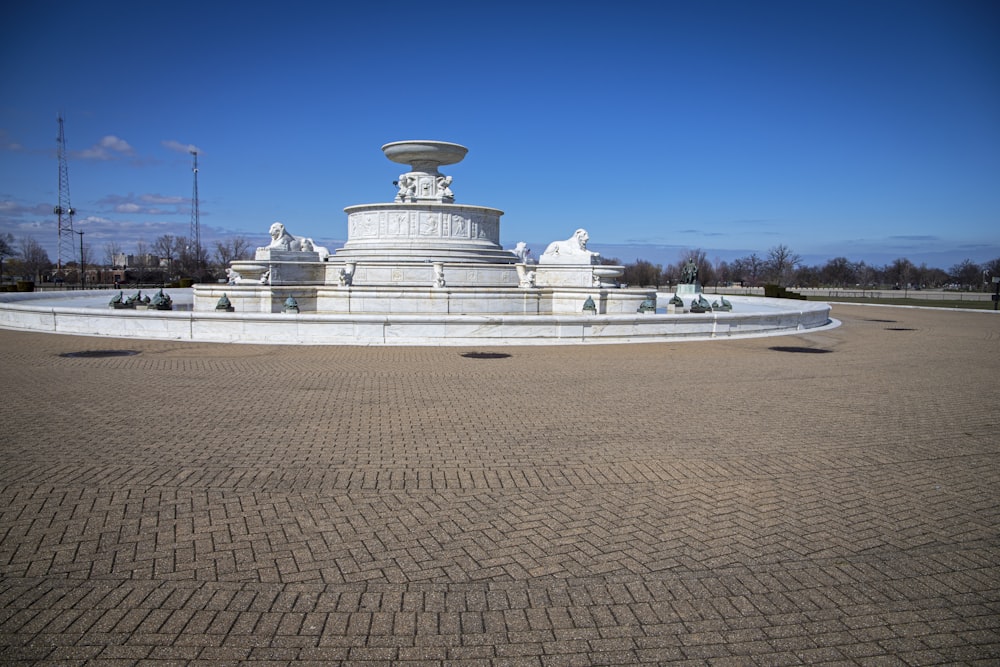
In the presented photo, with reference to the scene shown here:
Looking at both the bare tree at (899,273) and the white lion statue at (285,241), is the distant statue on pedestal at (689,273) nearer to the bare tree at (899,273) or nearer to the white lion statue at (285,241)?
the white lion statue at (285,241)

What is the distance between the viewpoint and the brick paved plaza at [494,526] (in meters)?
3.73

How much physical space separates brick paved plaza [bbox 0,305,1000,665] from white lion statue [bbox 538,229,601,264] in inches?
775

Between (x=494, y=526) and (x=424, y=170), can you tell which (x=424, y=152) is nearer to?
(x=424, y=170)

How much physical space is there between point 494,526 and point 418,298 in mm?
18060

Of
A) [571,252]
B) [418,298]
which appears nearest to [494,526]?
[418,298]

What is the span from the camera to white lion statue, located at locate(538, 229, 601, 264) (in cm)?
2998

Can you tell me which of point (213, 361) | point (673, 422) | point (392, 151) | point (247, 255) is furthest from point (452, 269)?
point (247, 255)

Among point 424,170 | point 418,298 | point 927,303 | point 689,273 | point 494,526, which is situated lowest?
point 494,526

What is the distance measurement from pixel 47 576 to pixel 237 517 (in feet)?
4.32

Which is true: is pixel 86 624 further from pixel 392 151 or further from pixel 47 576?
pixel 392 151

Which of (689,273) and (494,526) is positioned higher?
(689,273)

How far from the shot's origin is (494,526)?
522cm

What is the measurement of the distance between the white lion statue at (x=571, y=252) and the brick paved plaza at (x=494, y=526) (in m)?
19.7

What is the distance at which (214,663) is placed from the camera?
3.43 meters
